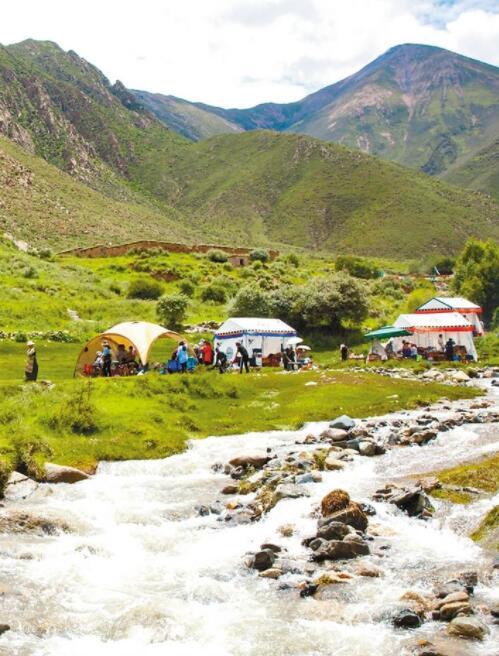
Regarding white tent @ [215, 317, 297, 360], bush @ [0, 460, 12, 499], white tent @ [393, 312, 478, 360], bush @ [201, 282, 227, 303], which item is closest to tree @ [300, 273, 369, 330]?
white tent @ [393, 312, 478, 360]

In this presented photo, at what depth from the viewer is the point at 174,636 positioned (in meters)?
9.26

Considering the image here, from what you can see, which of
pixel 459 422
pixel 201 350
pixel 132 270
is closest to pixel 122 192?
pixel 132 270

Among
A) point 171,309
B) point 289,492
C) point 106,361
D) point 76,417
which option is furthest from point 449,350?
point 289,492

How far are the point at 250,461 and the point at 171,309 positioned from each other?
39.9m

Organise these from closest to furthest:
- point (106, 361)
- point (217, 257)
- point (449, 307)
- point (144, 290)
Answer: point (106, 361) → point (449, 307) → point (144, 290) → point (217, 257)

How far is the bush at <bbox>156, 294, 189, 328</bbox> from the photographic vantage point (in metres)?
58.6

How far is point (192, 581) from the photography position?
36.5ft

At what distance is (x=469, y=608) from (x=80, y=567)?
249 inches

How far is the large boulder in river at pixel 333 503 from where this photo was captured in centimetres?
1358

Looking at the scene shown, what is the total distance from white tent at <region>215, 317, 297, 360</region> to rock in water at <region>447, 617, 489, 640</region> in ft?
121

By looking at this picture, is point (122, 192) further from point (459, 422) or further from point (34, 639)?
point (34, 639)

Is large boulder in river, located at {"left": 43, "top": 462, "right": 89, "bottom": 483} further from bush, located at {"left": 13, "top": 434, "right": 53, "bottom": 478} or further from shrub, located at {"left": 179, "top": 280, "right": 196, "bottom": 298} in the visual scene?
shrub, located at {"left": 179, "top": 280, "right": 196, "bottom": 298}

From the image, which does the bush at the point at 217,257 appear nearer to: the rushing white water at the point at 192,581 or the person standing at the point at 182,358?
the person standing at the point at 182,358

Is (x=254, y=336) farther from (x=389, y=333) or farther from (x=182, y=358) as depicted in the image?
(x=182, y=358)
